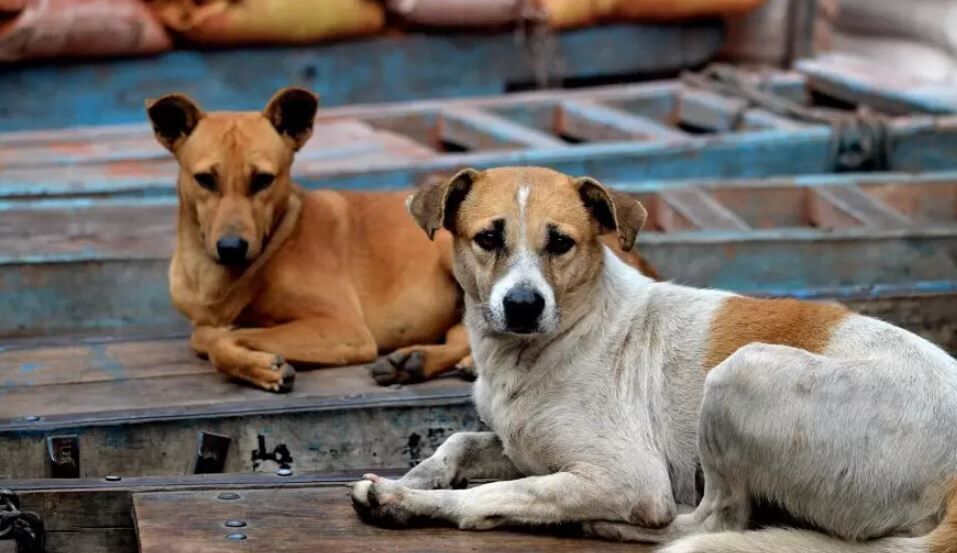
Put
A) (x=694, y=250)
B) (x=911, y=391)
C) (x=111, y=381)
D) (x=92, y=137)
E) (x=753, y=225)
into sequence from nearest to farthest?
1. (x=911, y=391)
2. (x=111, y=381)
3. (x=694, y=250)
4. (x=753, y=225)
5. (x=92, y=137)

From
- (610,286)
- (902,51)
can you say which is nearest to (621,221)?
(610,286)

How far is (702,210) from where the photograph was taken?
7406mm

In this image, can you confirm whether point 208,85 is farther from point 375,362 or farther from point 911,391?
point 911,391

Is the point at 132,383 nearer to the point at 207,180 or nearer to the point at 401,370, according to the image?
the point at 207,180

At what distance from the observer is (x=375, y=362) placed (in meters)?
5.89

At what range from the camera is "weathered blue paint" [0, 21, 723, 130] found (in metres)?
9.52

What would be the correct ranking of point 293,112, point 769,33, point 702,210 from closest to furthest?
point 293,112, point 702,210, point 769,33

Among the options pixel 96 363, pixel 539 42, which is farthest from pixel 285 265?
pixel 539 42

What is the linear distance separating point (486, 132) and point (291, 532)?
485cm

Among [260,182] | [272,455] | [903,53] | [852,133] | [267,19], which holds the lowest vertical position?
[903,53]

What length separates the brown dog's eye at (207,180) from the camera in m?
5.84

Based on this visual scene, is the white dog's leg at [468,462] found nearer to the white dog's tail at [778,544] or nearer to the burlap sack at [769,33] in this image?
the white dog's tail at [778,544]

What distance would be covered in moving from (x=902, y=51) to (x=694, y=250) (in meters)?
9.21

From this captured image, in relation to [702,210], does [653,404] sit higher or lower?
higher
